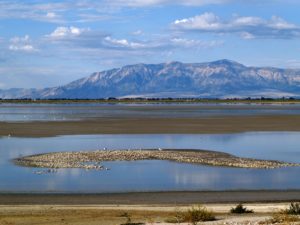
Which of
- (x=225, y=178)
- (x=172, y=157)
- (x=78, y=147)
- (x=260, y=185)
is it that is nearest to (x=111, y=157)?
(x=172, y=157)

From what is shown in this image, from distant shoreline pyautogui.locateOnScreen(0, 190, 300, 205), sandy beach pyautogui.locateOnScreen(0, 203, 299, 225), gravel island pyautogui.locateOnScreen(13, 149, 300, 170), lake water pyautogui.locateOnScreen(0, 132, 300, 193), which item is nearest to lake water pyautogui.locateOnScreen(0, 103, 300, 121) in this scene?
lake water pyautogui.locateOnScreen(0, 132, 300, 193)

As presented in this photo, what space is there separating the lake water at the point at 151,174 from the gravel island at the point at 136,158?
102cm

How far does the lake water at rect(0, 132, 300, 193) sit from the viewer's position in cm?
2525

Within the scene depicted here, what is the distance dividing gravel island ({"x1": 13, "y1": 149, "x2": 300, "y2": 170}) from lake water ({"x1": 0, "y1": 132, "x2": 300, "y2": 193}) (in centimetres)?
102

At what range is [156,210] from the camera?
19547 millimetres

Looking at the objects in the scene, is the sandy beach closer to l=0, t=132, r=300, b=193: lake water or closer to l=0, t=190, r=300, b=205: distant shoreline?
l=0, t=190, r=300, b=205: distant shoreline

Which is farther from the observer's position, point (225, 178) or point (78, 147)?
point (78, 147)

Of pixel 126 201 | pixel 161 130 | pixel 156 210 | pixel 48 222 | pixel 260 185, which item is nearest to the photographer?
pixel 48 222

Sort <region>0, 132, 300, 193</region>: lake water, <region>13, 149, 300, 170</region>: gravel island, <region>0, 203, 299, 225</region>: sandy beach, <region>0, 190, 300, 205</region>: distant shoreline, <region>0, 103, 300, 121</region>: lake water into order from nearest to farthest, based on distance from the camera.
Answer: <region>0, 203, 299, 225</region>: sandy beach < <region>0, 190, 300, 205</region>: distant shoreline < <region>0, 132, 300, 193</region>: lake water < <region>13, 149, 300, 170</region>: gravel island < <region>0, 103, 300, 121</region>: lake water

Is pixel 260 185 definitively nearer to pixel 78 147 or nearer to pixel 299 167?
pixel 299 167

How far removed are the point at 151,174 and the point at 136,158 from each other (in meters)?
6.07

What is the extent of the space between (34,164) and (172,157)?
8.02m

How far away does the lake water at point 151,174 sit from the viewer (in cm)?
2525

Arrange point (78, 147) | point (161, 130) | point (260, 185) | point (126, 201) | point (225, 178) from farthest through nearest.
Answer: point (161, 130)
point (78, 147)
point (225, 178)
point (260, 185)
point (126, 201)
